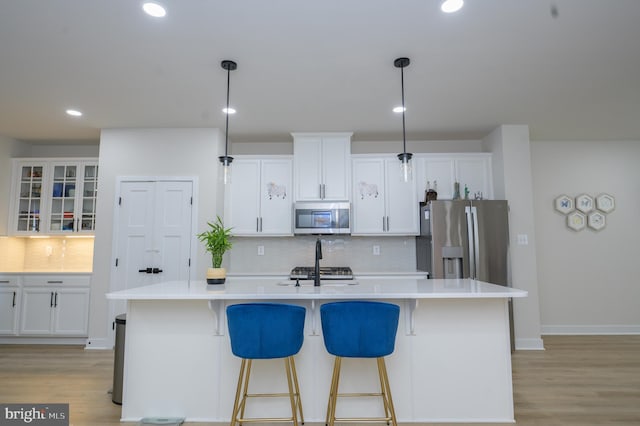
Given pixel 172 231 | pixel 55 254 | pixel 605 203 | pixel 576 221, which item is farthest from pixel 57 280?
pixel 605 203

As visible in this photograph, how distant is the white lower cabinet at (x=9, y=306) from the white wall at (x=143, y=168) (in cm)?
104

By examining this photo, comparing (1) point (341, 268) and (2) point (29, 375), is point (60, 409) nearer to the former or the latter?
(2) point (29, 375)

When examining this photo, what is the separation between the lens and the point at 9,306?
14.5ft

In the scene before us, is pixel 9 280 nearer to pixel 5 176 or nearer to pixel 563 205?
pixel 5 176

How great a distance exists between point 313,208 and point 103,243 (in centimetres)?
265

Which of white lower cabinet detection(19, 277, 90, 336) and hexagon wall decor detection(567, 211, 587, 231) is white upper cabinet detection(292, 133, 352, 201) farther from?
hexagon wall decor detection(567, 211, 587, 231)

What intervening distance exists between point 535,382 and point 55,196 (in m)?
6.09

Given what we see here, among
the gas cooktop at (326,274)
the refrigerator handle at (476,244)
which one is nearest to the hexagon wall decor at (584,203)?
the refrigerator handle at (476,244)

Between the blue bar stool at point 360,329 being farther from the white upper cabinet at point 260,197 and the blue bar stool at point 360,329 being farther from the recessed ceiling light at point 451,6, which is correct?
the white upper cabinet at point 260,197

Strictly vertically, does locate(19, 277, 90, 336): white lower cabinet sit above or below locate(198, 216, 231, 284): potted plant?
below

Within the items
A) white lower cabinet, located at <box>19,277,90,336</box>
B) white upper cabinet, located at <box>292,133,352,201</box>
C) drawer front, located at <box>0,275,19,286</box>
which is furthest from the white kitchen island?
drawer front, located at <box>0,275,19,286</box>

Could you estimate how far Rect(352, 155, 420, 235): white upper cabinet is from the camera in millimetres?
4598

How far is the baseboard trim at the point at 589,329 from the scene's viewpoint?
490 centimetres

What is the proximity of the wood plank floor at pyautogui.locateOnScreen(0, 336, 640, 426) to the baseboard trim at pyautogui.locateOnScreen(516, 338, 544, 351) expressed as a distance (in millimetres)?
114
